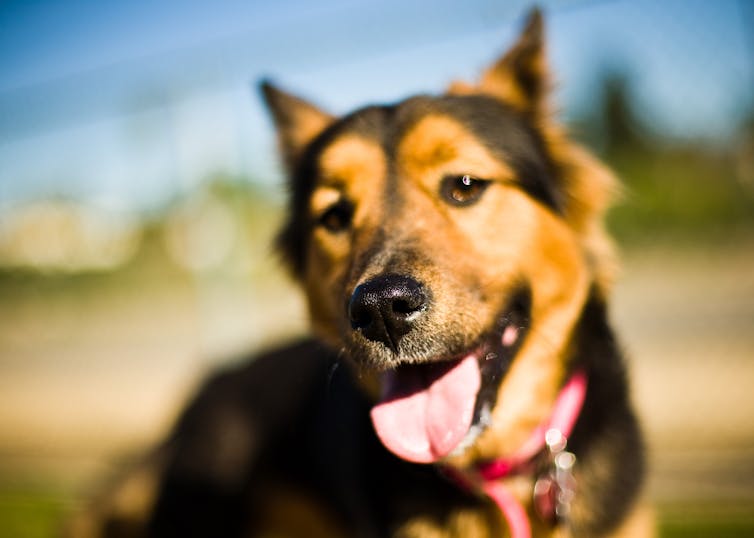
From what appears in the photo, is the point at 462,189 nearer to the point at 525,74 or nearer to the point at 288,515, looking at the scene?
the point at 525,74

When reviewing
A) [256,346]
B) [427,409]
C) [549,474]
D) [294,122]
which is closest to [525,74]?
[294,122]

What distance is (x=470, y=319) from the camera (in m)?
2.41

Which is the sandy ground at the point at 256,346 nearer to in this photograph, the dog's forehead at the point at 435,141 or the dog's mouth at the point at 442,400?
the dog's forehead at the point at 435,141

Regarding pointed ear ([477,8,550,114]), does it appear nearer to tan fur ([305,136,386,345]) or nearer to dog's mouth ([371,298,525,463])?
tan fur ([305,136,386,345])

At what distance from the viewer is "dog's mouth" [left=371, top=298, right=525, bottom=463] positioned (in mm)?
2359

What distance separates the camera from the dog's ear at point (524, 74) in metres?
3.06

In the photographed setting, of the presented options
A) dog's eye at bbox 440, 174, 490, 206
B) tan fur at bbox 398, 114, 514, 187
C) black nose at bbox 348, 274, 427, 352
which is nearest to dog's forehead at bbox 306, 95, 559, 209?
tan fur at bbox 398, 114, 514, 187

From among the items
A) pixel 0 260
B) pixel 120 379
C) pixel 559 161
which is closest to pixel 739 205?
pixel 559 161

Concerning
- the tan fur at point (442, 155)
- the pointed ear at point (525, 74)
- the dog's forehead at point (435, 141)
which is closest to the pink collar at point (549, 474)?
the dog's forehead at point (435, 141)

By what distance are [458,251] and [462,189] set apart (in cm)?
36

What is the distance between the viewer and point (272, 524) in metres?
3.60

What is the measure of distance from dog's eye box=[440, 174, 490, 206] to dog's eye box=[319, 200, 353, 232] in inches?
17.8

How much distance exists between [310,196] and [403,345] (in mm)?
1168

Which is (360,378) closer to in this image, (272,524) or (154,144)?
(272,524)
